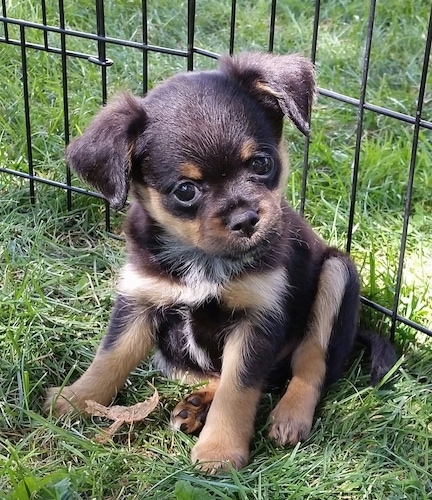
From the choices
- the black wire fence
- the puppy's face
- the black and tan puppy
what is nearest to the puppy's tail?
the black and tan puppy

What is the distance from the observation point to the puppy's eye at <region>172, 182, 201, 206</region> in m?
2.43

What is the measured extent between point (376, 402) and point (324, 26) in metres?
3.62

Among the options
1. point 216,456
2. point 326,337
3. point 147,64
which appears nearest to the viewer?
point 216,456

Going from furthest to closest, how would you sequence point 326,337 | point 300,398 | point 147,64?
1. point 147,64
2. point 326,337
3. point 300,398

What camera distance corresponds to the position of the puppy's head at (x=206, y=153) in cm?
239

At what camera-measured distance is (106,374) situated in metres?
2.77

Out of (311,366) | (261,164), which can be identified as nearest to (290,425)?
(311,366)

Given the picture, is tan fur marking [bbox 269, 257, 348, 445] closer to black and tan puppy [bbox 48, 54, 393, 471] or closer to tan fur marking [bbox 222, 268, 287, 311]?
black and tan puppy [bbox 48, 54, 393, 471]

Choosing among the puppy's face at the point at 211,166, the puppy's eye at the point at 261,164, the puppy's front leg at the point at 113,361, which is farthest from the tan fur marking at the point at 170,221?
the puppy's front leg at the point at 113,361

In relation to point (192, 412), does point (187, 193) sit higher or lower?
higher

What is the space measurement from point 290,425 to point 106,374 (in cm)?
63

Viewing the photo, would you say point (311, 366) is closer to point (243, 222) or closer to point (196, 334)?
point (196, 334)

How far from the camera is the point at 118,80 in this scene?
185 inches

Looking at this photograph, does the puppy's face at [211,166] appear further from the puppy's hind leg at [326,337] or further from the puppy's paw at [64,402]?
the puppy's paw at [64,402]
